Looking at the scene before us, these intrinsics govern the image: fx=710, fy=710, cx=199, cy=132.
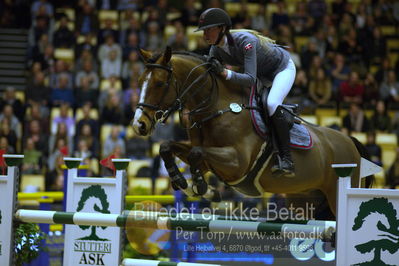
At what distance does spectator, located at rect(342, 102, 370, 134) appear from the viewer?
9.95 m

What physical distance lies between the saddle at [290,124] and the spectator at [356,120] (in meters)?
4.82

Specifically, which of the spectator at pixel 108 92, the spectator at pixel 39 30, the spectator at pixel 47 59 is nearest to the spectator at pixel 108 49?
the spectator at pixel 108 92

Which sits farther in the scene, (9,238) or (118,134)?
(118,134)

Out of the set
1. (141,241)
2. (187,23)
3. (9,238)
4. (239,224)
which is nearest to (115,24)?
(187,23)

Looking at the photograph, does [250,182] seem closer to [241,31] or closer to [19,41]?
[241,31]

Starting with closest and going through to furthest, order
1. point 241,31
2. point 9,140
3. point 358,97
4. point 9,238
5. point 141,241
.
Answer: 1. point 9,238
2. point 241,31
3. point 141,241
4. point 9,140
5. point 358,97

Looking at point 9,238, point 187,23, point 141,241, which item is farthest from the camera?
point 187,23

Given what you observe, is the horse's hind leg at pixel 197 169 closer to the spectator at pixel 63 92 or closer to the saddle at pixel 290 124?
the saddle at pixel 290 124

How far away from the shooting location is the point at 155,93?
4551 millimetres

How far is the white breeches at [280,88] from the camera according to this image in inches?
193

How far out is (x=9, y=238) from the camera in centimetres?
448

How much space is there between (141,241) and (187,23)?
686 cm

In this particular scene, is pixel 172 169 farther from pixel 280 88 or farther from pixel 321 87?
pixel 321 87

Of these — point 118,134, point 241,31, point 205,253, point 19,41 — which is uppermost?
point 19,41
